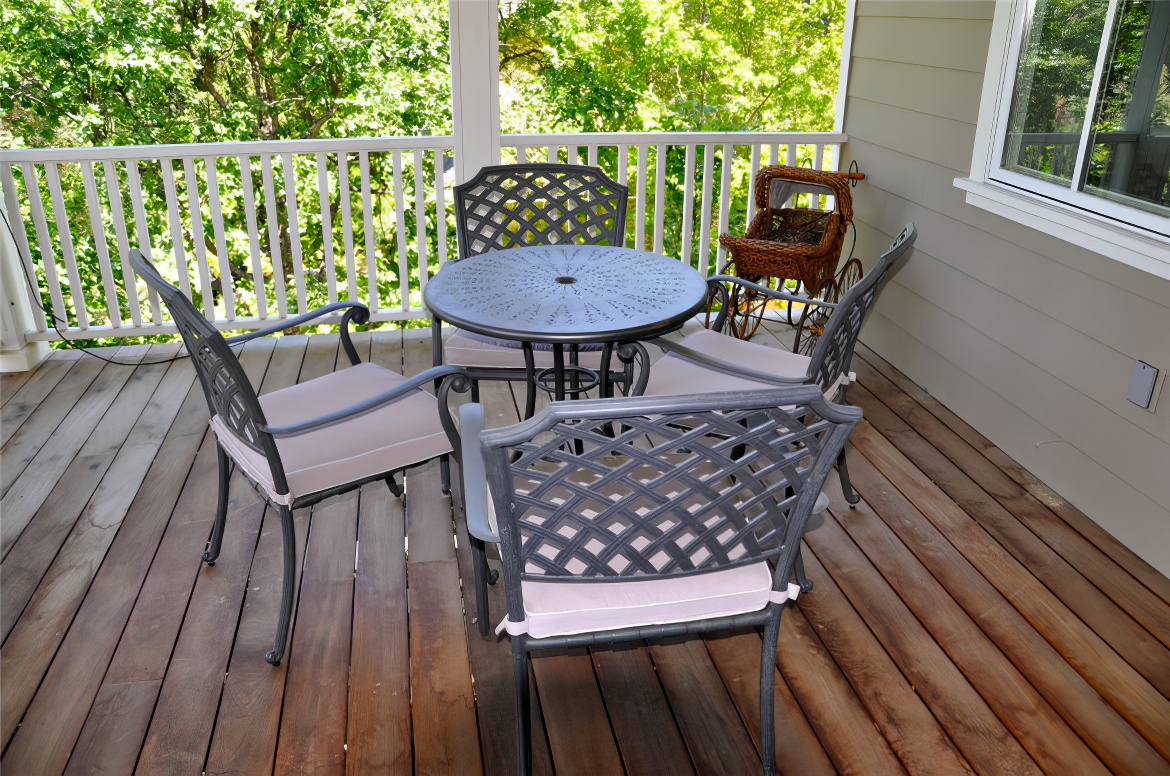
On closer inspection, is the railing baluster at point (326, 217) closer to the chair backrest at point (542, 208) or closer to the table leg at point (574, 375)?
the chair backrest at point (542, 208)

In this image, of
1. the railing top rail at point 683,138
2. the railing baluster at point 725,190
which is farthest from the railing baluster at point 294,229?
the railing baluster at point 725,190

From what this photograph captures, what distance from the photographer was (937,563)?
8.63 ft

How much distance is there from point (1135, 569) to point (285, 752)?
7.64 feet

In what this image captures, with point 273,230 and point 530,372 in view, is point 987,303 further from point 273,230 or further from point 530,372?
point 273,230

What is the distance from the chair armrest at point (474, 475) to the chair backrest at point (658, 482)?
0.11 m

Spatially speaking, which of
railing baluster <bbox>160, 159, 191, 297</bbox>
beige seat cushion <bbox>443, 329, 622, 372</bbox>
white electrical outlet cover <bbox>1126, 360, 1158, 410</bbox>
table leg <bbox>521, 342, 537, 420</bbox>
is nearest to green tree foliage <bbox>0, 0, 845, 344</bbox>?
railing baluster <bbox>160, 159, 191, 297</bbox>

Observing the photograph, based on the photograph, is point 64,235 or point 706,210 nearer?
point 64,235

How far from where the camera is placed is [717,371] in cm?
262

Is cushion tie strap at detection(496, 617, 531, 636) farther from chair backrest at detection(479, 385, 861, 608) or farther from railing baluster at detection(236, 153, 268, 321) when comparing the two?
railing baluster at detection(236, 153, 268, 321)

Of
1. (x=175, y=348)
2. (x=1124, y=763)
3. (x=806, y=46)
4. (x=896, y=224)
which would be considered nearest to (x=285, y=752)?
(x=1124, y=763)

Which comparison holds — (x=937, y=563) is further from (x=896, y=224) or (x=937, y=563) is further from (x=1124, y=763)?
(x=896, y=224)

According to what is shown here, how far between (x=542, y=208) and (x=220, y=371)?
64.1 inches

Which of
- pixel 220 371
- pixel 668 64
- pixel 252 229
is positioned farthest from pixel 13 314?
pixel 668 64

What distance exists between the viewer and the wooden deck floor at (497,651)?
198 centimetres
